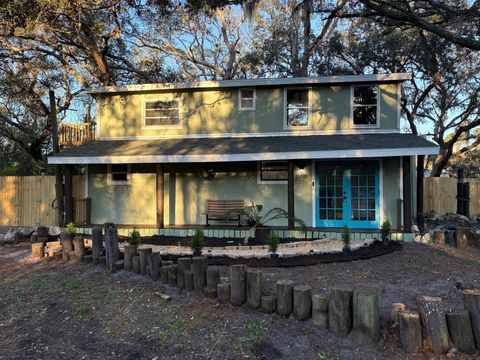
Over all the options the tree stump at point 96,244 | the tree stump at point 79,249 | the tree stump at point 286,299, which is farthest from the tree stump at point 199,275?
the tree stump at point 79,249

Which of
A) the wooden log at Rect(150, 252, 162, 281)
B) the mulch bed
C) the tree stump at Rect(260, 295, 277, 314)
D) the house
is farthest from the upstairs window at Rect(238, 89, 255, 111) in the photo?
the tree stump at Rect(260, 295, 277, 314)

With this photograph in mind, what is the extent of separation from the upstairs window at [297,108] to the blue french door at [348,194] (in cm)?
165

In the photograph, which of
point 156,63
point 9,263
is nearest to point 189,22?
point 156,63

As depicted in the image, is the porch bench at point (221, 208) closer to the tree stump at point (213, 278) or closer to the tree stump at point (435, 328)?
the tree stump at point (213, 278)

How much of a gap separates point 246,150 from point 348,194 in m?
3.39

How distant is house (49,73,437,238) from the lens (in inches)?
446

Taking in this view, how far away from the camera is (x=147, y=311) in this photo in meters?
5.02

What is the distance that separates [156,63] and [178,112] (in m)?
9.45

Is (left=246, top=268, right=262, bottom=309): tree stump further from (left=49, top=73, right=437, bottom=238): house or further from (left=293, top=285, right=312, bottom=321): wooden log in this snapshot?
(left=49, top=73, right=437, bottom=238): house

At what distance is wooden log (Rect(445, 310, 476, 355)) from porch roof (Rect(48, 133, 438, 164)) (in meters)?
6.46

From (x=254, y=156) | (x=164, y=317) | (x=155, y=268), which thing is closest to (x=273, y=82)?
(x=254, y=156)

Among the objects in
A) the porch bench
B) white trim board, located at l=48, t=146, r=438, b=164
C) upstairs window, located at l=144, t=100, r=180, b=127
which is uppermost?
upstairs window, located at l=144, t=100, r=180, b=127

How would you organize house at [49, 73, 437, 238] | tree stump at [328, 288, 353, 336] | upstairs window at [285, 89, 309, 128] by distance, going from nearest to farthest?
tree stump at [328, 288, 353, 336] < house at [49, 73, 437, 238] < upstairs window at [285, 89, 309, 128]

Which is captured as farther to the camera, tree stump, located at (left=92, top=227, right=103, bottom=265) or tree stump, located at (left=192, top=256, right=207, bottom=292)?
tree stump, located at (left=92, top=227, right=103, bottom=265)
